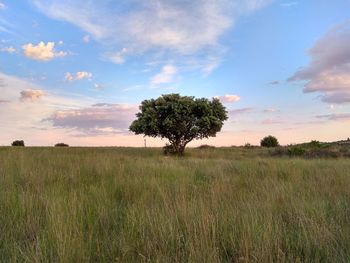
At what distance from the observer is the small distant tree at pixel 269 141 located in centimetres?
4950

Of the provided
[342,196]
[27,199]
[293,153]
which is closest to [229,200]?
[342,196]

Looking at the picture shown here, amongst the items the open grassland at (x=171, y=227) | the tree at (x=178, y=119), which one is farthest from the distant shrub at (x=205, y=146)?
the open grassland at (x=171, y=227)

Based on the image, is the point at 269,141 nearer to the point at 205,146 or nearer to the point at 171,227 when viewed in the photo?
the point at 205,146

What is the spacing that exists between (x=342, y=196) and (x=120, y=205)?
3949mm

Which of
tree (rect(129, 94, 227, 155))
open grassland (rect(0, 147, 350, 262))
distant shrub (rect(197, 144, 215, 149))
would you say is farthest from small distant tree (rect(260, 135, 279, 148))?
open grassland (rect(0, 147, 350, 262))

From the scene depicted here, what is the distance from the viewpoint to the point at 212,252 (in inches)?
139

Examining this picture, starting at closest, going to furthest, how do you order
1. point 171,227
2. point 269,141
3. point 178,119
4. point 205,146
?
1. point 171,227
2. point 178,119
3. point 269,141
4. point 205,146

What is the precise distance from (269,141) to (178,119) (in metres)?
23.3

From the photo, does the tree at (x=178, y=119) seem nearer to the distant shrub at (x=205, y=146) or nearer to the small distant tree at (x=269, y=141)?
the distant shrub at (x=205, y=146)

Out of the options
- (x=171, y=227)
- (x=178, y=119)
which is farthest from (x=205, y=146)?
(x=171, y=227)

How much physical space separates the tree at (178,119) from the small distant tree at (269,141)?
2000 cm

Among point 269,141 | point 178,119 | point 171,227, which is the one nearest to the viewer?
point 171,227

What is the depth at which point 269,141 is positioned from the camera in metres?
49.8

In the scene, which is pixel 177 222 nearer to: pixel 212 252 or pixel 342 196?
pixel 212 252
